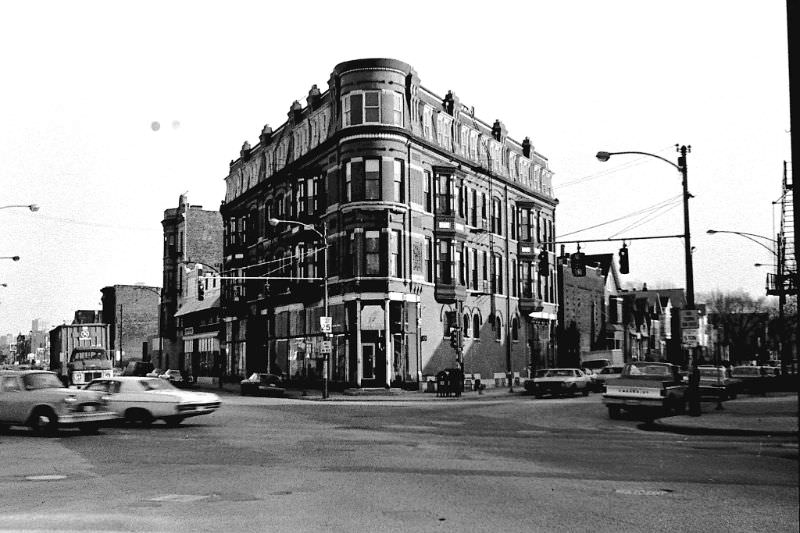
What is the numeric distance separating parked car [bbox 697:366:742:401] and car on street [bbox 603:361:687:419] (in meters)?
1.98

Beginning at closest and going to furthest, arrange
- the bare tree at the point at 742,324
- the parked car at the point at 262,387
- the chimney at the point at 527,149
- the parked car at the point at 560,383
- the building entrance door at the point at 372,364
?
1. the parked car at the point at 560,383
2. the parked car at the point at 262,387
3. the building entrance door at the point at 372,364
4. the chimney at the point at 527,149
5. the bare tree at the point at 742,324

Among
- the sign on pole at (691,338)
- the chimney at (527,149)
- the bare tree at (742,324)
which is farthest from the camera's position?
the bare tree at (742,324)

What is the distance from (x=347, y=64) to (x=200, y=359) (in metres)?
38.6

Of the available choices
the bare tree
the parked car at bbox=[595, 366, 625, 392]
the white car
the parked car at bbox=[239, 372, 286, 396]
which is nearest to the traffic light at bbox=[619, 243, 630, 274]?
the parked car at bbox=[595, 366, 625, 392]

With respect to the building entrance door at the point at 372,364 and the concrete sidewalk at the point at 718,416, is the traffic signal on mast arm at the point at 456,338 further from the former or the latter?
the building entrance door at the point at 372,364

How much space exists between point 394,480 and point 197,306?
64992 millimetres

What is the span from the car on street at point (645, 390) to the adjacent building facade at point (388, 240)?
545 inches

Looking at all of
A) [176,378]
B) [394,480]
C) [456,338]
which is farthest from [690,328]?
[176,378]

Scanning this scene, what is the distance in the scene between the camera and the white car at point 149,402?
22172mm

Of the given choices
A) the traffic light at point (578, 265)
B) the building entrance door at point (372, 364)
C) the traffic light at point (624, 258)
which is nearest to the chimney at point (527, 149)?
the building entrance door at point (372, 364)

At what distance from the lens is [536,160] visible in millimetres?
65250

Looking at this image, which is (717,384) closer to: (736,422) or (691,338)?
→ (691,338)

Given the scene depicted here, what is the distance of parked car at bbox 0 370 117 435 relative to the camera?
1984 centimetres

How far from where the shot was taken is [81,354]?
48.0 m
